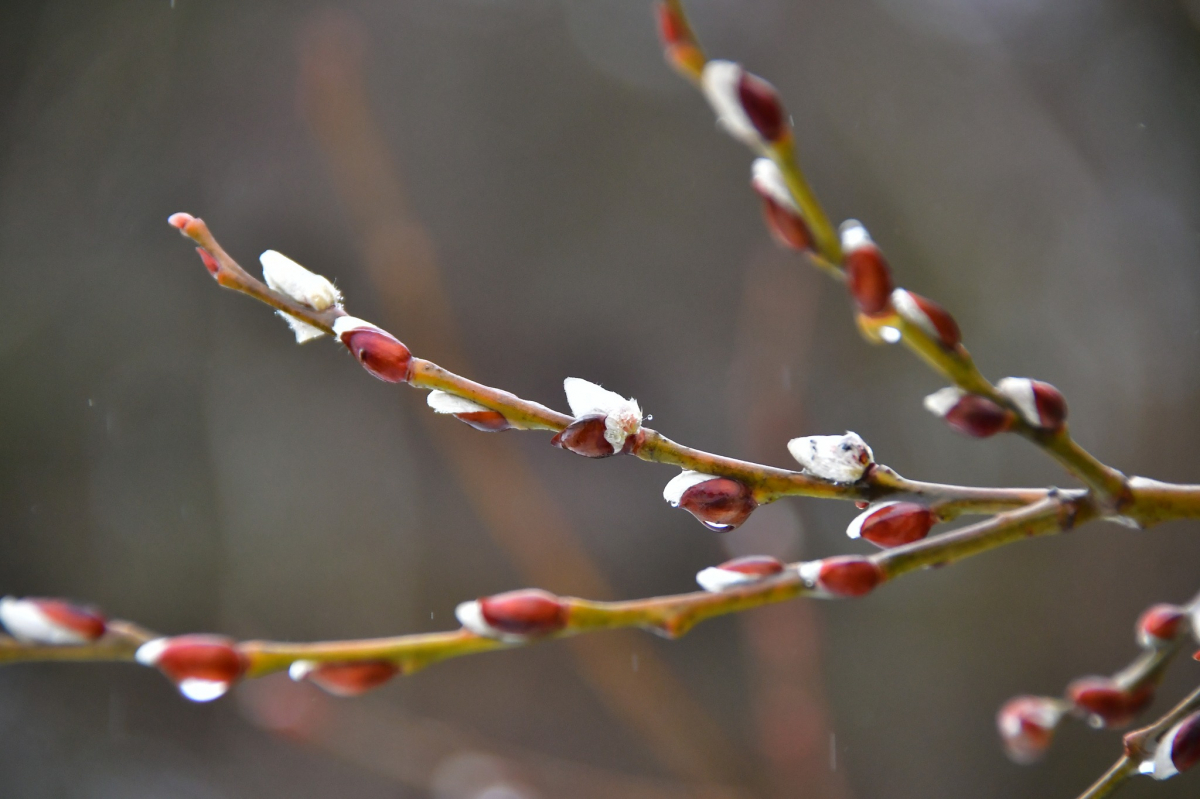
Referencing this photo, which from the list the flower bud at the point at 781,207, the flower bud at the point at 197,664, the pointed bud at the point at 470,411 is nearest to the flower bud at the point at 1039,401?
the flower bud at the point at 781,207

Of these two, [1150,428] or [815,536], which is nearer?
[1150,428]

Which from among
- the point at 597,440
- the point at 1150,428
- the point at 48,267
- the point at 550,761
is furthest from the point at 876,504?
the point at 48,267

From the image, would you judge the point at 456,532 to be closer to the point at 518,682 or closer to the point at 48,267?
the point at 518,682

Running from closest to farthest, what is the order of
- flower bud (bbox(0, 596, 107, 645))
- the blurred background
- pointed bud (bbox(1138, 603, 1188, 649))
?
flower bud (bbox(0, 596, 107, 645)) < pointed bud (bbox(1138, 603, 1188, 649)) < the blurred background

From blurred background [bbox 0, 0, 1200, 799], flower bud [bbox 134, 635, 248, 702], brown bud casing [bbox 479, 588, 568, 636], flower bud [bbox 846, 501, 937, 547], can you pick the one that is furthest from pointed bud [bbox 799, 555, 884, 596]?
blurred background [bbox 0, 0, 1200, 799]

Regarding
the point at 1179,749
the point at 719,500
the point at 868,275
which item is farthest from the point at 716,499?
the point at 1179,749

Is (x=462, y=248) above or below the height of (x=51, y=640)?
below

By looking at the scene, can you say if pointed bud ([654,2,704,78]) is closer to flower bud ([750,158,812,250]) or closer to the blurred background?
flower bud ([750,158,812,250])

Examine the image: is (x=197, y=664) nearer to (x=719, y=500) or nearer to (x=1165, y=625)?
(x=719, y=500)
